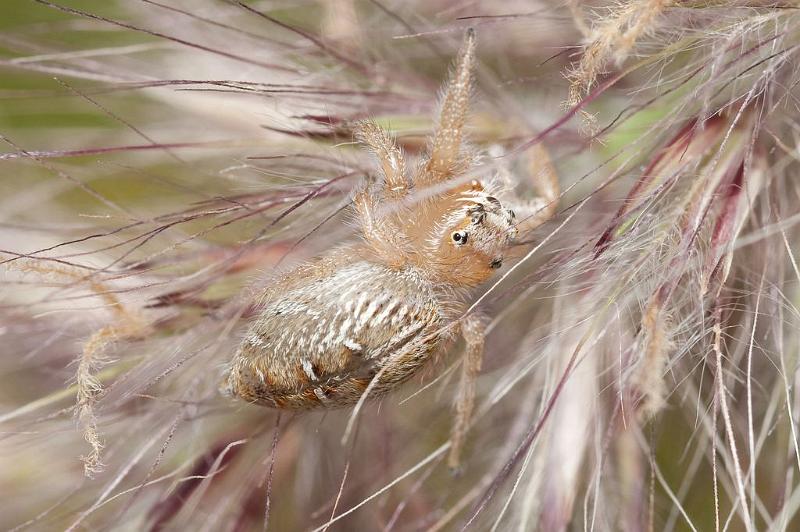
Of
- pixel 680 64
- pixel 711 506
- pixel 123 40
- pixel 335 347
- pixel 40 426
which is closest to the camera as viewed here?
pixel 335 347

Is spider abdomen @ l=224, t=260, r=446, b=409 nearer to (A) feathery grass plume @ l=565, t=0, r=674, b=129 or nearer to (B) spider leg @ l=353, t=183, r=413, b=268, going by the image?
(B) spider leg @ l=353, t=183, r=413, b=268

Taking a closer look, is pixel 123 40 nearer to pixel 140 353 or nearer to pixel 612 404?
pixel 140 353

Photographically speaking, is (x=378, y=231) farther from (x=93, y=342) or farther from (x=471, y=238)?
(x=93, y=342)

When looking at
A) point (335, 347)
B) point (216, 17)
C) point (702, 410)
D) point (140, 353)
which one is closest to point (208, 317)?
point (140, 353)

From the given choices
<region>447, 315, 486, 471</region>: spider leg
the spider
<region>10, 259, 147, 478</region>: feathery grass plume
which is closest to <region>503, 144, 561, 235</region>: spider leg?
the spider

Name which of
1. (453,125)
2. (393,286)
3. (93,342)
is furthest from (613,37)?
(93,342)

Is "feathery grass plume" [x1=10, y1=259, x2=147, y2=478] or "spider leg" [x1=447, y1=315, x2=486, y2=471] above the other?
"feathery grass plume" [x1=10, y1=259, x2=147, y2=478]
